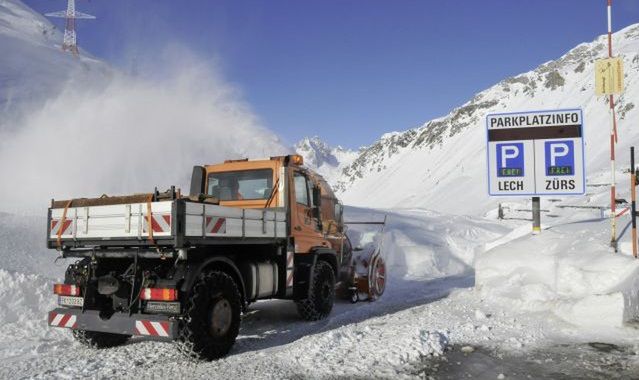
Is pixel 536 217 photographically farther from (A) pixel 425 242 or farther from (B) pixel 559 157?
(A) pixel 425 242

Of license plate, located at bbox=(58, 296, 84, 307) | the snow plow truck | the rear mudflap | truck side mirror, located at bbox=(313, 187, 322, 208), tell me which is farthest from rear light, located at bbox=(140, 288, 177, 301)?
truck side mirror, located at bbox=(313, 187, 322, 208)

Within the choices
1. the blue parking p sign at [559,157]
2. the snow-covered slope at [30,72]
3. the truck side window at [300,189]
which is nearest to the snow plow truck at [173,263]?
the truck side window at [300,189]

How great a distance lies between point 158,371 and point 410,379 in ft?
8.80

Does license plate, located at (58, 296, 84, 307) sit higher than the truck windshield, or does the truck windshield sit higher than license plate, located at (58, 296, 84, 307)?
the truck windshield

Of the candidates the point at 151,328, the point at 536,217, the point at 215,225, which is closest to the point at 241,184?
the point at 215,225

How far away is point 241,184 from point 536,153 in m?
5.84

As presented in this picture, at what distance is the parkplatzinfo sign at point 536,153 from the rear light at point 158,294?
23.0 feet

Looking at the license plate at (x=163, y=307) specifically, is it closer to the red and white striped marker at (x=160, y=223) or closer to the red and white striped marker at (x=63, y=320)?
the red and white striped marker at (x=160, y=223)

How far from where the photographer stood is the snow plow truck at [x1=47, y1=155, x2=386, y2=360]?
221 inches

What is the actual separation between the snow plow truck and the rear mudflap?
0.04ft

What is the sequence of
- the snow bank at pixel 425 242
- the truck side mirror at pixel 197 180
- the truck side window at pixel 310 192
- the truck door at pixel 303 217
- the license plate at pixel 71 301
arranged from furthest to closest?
the snow bank at pixel 425 242, the truck side window at pixel 310 192, the truck side mirror at pixel 197 180, the truck door at pixel 303 217, the license plate at pixel 71 301

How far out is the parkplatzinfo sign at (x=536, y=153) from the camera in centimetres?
985

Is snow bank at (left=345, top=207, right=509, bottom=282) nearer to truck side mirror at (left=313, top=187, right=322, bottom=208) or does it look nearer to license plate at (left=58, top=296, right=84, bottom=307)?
truck side mirror at (left=313, top=187, right=322, bottom=208)

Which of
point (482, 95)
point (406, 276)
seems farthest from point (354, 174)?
point (406, 276)
